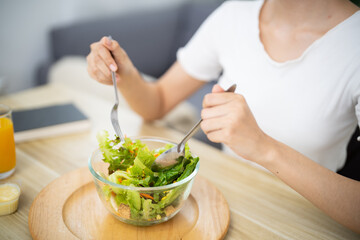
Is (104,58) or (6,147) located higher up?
(104,58)

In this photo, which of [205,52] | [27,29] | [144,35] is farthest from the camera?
[144,35]

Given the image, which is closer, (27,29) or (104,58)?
(104,58)

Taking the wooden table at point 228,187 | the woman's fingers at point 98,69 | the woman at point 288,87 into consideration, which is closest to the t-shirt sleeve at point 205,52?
the woman at point 288,87

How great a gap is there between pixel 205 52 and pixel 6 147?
0.86 metres

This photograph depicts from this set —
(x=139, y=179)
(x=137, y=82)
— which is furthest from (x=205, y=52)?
(x=139, y=179)

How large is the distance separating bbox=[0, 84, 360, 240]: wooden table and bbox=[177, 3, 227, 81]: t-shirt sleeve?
0.33m

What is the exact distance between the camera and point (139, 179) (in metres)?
0.73

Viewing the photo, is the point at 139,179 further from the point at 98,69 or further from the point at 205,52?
the point at 205,52

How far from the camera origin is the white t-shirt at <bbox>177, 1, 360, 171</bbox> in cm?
100

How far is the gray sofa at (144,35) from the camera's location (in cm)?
229

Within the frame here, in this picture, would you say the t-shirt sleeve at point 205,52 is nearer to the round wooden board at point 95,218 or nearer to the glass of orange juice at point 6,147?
the round wooden board at point 95,218

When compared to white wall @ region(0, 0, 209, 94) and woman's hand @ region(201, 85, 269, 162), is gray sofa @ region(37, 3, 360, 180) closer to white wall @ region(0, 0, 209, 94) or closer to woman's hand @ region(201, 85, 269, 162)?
white wall @ region(0, 0, 209, 94)

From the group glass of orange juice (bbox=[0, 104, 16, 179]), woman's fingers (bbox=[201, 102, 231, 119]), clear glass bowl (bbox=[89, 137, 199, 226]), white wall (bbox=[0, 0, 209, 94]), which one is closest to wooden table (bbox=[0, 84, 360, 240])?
glass of orange juice (bbox=[0, 104, 16, 179])

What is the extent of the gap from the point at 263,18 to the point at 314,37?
0.23m
